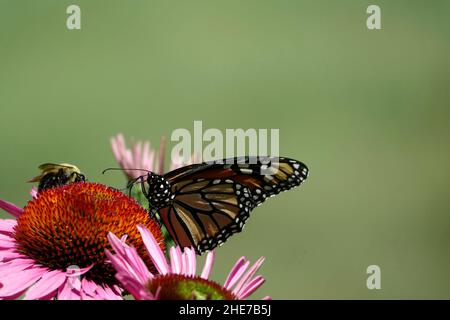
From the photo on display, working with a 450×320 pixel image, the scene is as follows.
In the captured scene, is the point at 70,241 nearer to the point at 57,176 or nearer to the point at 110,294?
the point at 110,294

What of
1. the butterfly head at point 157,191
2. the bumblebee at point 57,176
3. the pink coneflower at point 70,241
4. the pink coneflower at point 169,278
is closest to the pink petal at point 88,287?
the pink coneflower at point 70,241

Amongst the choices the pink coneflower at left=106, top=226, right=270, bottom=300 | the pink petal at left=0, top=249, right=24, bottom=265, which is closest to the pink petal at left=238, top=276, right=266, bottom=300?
the pink coneflower at left=106, top=226, right=270, bottom=300

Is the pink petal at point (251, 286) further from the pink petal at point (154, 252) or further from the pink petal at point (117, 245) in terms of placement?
the pink petal at point (117, 245)

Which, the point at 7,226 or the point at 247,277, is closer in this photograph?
the point at 247,277

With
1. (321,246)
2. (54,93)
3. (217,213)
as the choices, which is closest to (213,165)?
(217,213)

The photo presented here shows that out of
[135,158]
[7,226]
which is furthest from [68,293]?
[135,158]

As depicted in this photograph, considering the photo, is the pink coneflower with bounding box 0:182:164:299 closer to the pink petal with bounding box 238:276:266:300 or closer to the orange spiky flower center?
the orange spiky flower center

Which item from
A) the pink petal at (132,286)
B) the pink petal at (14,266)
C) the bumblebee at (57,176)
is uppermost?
the bumblebee at (57,176)
